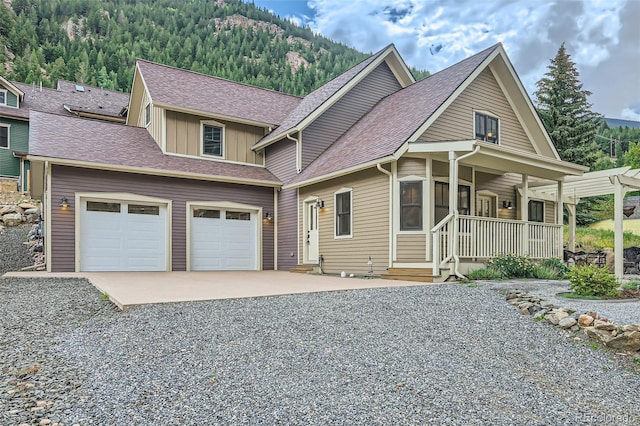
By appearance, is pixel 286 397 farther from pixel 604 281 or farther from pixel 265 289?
pixel 604 281

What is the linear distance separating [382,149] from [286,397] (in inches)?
299

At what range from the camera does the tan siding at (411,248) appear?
9.61m

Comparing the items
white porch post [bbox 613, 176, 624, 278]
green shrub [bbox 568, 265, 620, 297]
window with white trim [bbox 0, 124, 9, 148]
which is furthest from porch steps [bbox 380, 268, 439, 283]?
window with white trim [bbox 0, 124, 9, 148]

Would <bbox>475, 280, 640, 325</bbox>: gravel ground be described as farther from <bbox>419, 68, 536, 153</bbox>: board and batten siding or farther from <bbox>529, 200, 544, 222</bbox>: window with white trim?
<bbox>529, 200, 544, 222</bbox>: window with white trim

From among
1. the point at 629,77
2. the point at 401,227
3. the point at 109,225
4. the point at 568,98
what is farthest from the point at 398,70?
the point at 629,77

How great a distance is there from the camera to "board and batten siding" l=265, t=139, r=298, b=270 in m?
13.2

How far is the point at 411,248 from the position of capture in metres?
9.74

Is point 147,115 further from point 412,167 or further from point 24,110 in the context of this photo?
point 24,110

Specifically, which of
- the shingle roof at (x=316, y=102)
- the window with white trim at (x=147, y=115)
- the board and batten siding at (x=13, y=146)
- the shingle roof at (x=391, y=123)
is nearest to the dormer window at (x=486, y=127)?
the shingle roof at (x=391, y=123)

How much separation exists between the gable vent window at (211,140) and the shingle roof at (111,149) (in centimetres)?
43

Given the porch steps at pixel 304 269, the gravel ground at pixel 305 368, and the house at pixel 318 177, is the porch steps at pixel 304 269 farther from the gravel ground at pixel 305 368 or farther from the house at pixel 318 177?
the gravel ground at pixel 305 368

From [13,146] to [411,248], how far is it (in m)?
21.4

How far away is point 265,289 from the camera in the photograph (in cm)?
739

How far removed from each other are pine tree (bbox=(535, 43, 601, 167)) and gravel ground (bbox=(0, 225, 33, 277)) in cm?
2484
